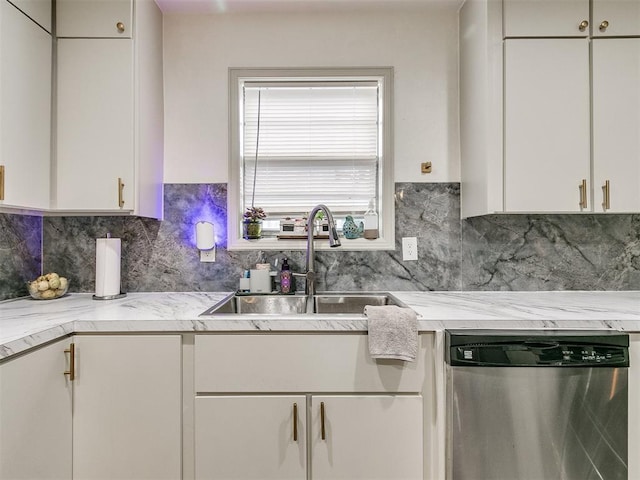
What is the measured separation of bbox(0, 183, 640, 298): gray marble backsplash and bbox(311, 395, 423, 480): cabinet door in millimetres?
775

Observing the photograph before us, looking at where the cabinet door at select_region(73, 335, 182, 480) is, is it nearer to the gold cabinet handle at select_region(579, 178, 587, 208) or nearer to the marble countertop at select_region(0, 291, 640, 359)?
the marble countertop at select_region(0, 291, 640, 359)

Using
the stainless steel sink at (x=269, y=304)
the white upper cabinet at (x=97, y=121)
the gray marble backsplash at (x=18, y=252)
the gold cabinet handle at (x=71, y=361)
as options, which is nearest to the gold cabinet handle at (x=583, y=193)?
the stainless steel sink at (x=269, y=304)

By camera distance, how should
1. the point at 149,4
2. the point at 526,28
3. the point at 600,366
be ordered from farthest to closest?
the point at 149,4
the point at 526,28
the point at 600,366

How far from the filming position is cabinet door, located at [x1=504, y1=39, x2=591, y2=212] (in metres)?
1.71

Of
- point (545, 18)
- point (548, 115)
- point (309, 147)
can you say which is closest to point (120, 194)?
point (309, 147)

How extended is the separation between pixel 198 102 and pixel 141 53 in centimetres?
37

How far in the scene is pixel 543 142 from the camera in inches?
67.4

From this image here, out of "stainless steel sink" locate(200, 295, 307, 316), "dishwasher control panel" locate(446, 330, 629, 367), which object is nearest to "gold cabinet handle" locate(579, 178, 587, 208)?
"dishwasher control panel" locate(446, 330, 629, 367)

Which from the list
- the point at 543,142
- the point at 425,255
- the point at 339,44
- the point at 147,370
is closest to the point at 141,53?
the point at 339,44

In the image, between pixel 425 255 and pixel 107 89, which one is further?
pixel 425 255

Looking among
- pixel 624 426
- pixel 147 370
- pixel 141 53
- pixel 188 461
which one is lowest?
pixel 188 461

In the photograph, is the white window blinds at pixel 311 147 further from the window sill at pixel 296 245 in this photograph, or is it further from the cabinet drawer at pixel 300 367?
the cabinet drawer at pixel 300 367

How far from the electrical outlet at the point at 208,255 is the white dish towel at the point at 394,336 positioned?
42.4 inches

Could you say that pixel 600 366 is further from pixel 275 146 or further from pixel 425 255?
pixel 275 146
